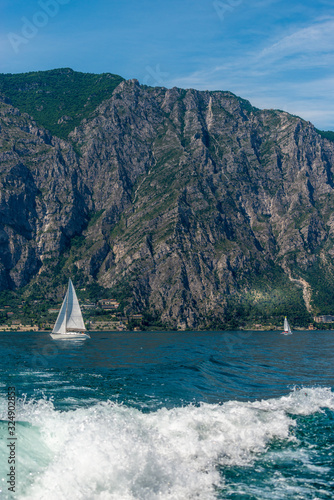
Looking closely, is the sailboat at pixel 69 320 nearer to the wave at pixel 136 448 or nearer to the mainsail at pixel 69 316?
the mainsail at pixel 69 316

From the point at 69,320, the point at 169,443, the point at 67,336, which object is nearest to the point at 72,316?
the point at 69,320

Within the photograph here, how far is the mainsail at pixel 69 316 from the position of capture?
4943 inches

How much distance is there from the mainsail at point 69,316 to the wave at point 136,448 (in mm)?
98775

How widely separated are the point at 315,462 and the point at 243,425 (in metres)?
4.96

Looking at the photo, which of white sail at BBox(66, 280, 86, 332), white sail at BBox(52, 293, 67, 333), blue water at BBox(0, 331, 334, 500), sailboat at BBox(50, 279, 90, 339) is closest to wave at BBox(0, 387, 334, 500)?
blue water at BBox(0, 331, 334, 500)

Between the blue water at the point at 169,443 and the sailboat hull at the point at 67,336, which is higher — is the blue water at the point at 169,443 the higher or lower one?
the higher one

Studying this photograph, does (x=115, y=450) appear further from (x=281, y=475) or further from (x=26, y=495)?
(x=281, y=475)

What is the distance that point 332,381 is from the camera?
44312mm

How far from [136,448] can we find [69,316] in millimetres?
113752

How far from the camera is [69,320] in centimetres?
12925

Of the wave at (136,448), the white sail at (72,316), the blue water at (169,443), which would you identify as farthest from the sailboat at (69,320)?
the wave at (136,448)

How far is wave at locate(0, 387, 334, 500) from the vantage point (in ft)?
54.3

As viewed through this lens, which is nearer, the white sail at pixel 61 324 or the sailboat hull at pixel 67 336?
the sailboat hull at pixel 67 336

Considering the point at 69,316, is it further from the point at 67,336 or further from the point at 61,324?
the point at 67,336
